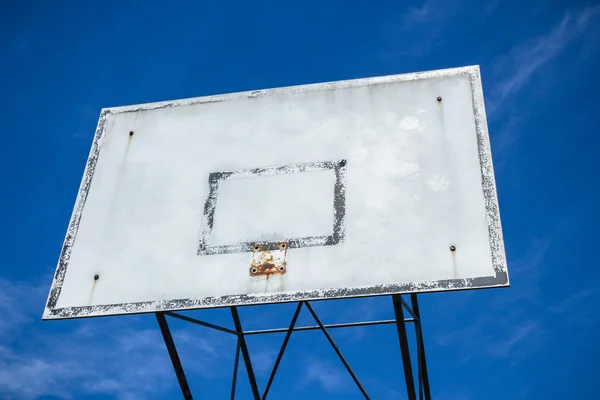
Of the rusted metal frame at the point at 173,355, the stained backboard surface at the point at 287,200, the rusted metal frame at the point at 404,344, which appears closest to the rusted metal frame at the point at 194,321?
the rusted metal frame at the point at 173,355

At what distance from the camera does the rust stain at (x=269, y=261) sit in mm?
6196

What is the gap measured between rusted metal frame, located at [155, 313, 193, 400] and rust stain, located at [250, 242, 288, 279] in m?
1.21

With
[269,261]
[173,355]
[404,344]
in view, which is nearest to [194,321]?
[173,355]

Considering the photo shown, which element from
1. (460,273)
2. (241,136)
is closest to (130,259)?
(241,136)

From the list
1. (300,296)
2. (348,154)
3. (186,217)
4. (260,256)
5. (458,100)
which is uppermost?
(458,100)

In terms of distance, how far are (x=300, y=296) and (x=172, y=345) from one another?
191cm

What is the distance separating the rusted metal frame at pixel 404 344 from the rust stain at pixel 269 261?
1107 mm

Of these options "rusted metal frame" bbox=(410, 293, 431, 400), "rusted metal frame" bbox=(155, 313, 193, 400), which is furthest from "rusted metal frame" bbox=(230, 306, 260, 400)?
"rusted metal frame" bbox=(410, 293, 431, 400)

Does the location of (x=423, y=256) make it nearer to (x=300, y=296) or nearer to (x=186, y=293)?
(x=300, y=296)

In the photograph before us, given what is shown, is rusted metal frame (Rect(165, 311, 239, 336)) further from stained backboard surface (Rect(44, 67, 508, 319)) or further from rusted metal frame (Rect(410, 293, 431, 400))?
rusted metal frame (Rect(410, 293, 431, 400))

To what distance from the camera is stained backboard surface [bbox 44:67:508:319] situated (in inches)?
240

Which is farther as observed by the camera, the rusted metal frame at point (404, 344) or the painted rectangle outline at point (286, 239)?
the rusted metal frame at point (404, 344)

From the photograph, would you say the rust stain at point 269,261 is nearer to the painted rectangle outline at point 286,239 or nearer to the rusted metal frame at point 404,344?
the painted rectangle outline at point 286,239

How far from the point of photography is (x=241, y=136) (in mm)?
7285
